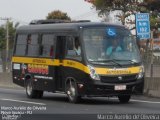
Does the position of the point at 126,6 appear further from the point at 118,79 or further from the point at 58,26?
the point at 118,79

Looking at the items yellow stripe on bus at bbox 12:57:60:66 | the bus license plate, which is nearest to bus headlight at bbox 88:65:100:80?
the bus license plate

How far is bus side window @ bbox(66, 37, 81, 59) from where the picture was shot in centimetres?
2348

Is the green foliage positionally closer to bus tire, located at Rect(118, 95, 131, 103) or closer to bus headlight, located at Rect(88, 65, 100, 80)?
bus tire, located at Rect(118, 95, 131, 103)

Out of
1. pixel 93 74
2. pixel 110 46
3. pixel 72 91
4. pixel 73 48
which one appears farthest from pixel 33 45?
pixel 93 74

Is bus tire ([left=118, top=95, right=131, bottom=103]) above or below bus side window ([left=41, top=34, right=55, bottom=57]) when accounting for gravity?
below

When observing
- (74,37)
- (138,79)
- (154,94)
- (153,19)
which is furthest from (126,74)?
(153,19)

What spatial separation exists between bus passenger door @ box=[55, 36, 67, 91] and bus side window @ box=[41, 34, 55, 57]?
428 mm

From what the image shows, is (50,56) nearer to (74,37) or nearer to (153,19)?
(74,37)

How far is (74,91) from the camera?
2347cm

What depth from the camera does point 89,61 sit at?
2295 cm

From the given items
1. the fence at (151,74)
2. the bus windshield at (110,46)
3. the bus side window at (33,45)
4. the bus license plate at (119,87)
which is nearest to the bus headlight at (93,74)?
the bus windshield at (110,46)

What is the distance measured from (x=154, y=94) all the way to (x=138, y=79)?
3584mm

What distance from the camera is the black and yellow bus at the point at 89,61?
22.8 metres

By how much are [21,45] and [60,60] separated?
13.3ft
